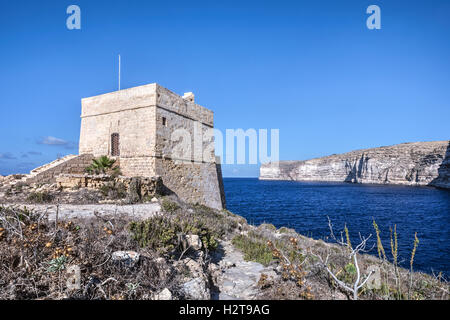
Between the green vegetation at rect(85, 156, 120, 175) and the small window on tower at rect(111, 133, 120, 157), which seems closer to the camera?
the green vegetation at rect(85, 156, 120, 175)

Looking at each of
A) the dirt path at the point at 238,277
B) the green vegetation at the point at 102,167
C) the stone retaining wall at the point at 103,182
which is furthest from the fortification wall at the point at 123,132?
the dirt path at the point at 238,277

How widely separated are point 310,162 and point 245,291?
105598mm

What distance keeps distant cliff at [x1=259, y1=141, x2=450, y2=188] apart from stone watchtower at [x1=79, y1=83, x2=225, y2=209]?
2330 inches

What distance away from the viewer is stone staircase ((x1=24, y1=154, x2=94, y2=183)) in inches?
425

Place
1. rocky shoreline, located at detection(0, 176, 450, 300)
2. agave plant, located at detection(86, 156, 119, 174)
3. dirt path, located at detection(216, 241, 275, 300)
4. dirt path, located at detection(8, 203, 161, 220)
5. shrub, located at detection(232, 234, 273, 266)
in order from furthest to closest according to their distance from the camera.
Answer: agave plant, located at detection(86, 156, 119, 174) < dirt path, located at detection(8, 203, 161, 220) < shrub, located at detection(232, 234, 273, 266) < dirt path, located at detection(216, 241, 275, 300) < rocky shoreline, located at detection(0, 176, 450, 300)

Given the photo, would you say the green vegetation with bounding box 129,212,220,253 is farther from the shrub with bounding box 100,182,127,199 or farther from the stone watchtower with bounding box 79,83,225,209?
the stone watchtower with bounding box 79,83,225,209

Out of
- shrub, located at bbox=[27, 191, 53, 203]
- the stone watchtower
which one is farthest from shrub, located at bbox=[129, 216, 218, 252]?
the stone watchtower

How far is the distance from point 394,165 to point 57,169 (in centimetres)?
7522

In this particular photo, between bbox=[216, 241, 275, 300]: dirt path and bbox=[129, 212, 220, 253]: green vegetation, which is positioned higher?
bbox=[129, 212, 220, 253]: green vegetation

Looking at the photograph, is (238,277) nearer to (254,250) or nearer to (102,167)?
(254,250)

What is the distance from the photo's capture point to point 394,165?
212 feet

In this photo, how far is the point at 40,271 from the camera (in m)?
3.00

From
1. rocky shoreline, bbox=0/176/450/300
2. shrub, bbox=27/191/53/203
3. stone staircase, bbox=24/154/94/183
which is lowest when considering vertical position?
rocky shoreline, bbox=0/176/450/300
